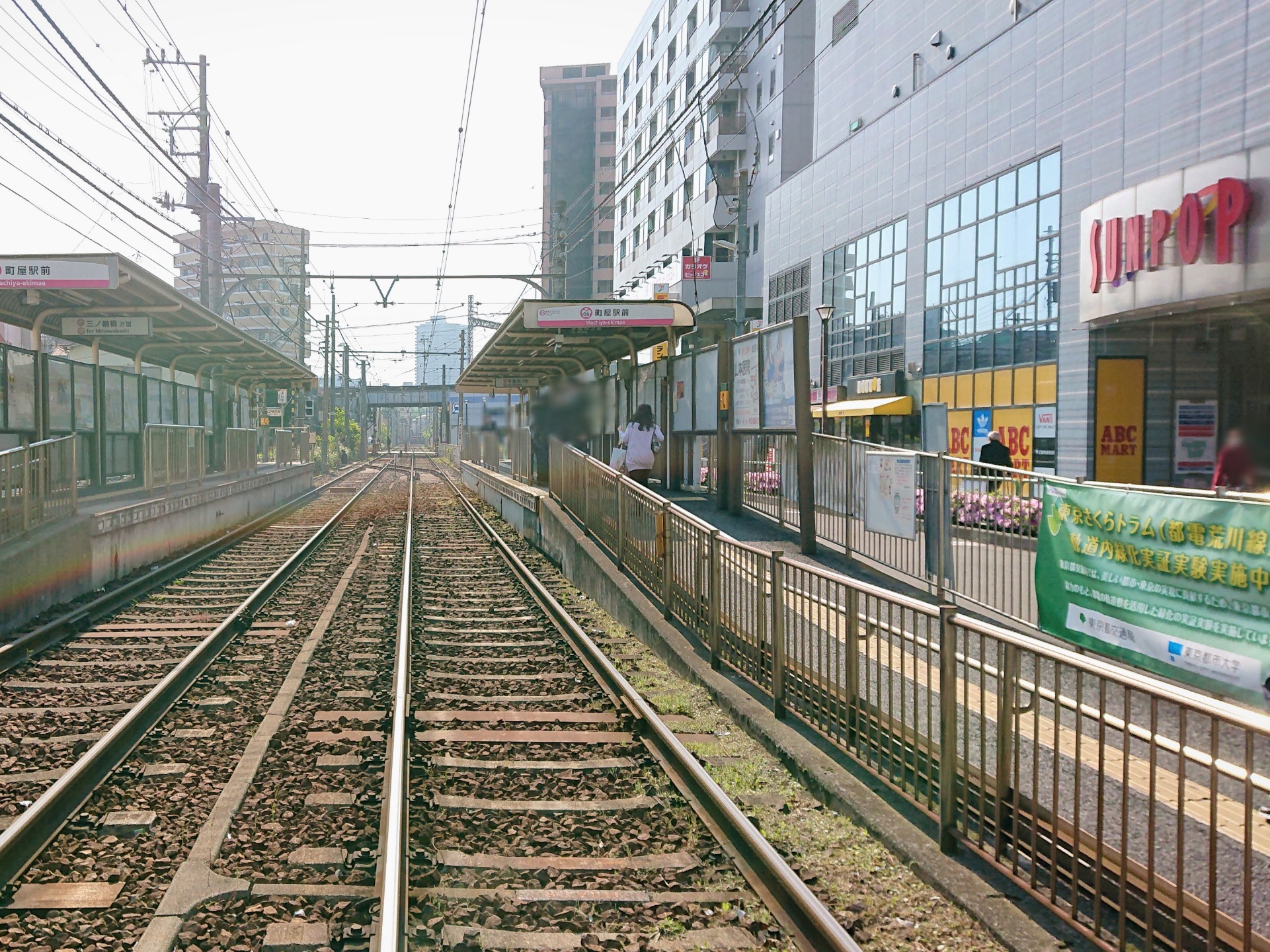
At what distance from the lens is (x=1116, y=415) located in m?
23.5

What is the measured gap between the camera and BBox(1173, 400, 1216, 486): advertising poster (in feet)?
76.8

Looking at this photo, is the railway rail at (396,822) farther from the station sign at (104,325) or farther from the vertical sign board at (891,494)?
the station sign at (104,325)

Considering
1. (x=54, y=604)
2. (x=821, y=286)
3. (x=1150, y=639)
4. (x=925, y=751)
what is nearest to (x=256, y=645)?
(x=54, y=604)

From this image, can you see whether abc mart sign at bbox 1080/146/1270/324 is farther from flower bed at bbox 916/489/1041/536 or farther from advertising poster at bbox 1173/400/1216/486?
flower bed at bbox 916/489/1041/536

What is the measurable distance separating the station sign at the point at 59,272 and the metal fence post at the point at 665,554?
340 inches

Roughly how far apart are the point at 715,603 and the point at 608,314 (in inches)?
396

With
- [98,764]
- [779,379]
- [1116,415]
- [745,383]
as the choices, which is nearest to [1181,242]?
[1116,415]

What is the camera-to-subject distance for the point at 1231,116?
19562 mm

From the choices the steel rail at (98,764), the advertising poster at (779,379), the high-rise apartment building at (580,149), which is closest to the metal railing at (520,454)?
the advertising poster at (779,379)

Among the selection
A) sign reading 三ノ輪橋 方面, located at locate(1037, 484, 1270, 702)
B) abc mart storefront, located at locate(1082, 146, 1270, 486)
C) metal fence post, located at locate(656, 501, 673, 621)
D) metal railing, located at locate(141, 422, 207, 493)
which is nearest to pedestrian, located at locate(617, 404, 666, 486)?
metal fence post, located at locate(656, 501, 673, 621)

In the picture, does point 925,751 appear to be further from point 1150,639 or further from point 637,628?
point 637,628

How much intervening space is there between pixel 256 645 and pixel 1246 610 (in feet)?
26.0

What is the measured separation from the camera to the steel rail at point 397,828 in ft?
12.8

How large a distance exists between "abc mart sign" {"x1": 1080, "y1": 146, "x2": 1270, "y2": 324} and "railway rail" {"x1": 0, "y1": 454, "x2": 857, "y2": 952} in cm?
1444
